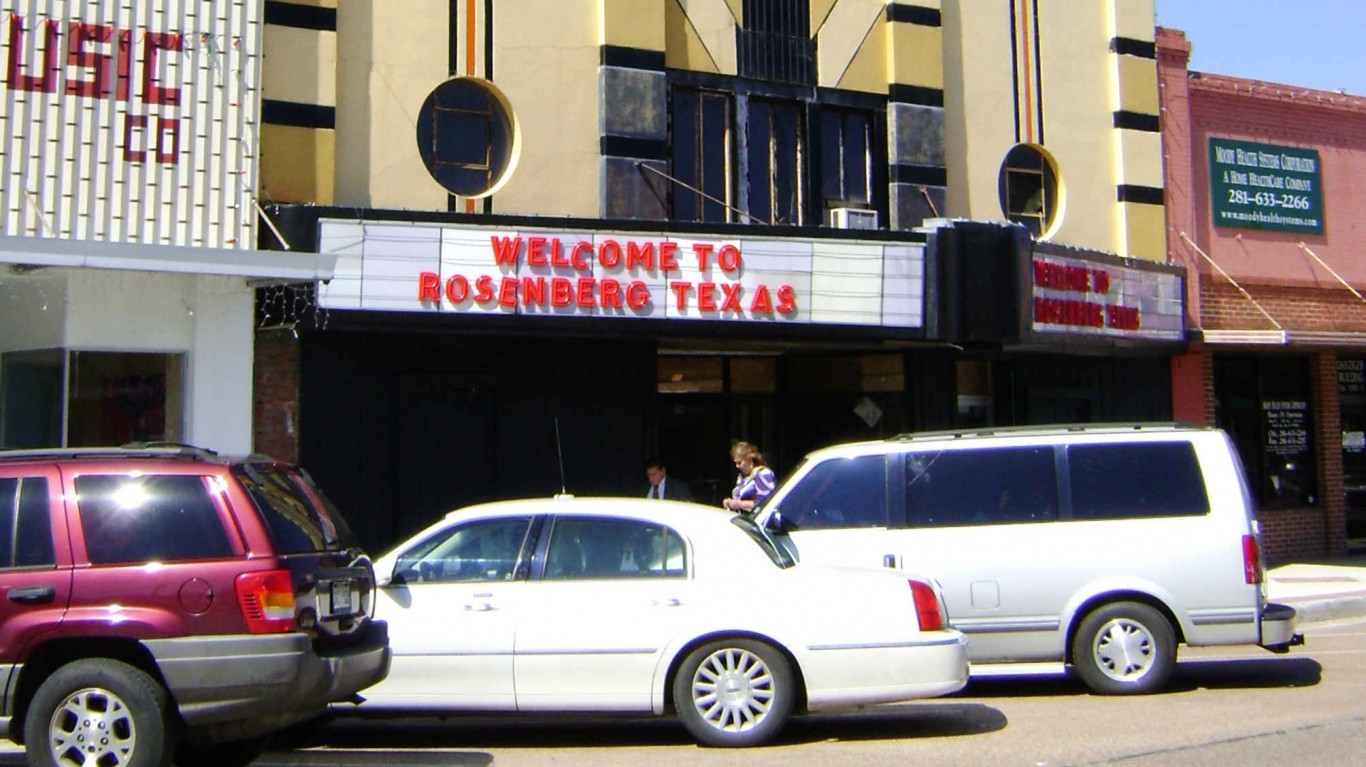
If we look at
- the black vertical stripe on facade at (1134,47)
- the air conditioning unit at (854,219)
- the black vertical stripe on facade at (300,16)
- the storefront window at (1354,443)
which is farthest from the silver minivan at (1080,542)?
the storefront window at (1354,443)

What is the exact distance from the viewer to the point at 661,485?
1483 centimetres

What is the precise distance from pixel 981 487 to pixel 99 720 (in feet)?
21.2

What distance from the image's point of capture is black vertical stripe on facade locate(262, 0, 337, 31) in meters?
14.6

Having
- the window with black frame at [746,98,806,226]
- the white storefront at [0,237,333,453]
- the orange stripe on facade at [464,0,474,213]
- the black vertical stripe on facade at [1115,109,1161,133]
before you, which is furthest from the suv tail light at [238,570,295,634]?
the black vertical stripe on facade at [1115,109,1161,133]

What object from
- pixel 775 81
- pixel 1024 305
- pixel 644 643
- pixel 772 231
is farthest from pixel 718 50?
pixel 644 643

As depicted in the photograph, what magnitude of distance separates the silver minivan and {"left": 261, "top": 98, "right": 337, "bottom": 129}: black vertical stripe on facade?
650 centimetres

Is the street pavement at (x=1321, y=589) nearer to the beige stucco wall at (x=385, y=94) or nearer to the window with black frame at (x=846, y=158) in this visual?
the window with black frame at (x=846, y=158)

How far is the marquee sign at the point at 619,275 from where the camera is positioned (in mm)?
14141

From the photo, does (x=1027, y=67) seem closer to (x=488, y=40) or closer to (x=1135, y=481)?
(x=488, y=40)

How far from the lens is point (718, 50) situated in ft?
55.6

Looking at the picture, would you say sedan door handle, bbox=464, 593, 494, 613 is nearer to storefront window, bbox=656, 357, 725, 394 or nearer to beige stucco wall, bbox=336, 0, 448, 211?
beige stucco wall, bbox=336, 0, 448, 211

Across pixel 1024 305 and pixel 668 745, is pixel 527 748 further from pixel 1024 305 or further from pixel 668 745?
pixel 1024 305

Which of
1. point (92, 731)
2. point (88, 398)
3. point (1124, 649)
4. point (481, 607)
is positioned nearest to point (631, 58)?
point (88, 398)

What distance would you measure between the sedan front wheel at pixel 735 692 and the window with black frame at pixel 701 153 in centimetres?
831
